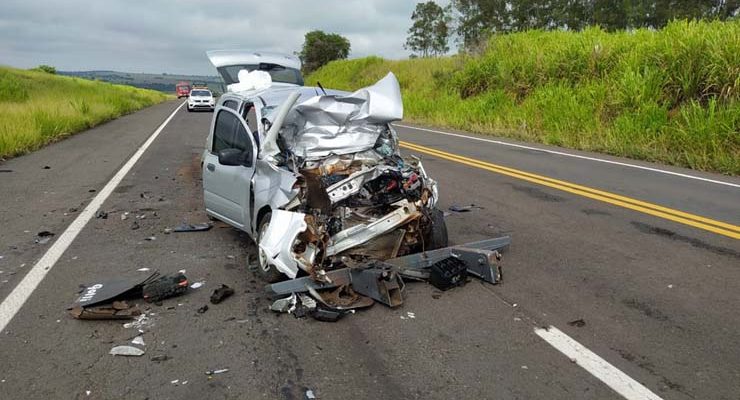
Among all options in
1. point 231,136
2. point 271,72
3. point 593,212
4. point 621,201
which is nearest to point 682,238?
point 593,212

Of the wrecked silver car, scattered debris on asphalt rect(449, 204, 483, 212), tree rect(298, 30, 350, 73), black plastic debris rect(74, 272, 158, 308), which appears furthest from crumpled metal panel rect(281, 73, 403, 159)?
tree rect(298, 30, 350, 73)

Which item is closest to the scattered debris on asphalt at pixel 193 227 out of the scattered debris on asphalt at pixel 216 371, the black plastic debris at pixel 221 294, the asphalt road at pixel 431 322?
the asphalt road at pixel 431 322

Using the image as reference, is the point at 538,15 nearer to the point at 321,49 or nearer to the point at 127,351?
the point at 321,49

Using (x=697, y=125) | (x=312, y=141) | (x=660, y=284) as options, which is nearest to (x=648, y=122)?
(x=697, y=125)

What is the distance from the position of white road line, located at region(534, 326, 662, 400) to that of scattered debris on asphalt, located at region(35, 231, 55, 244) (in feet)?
17.6

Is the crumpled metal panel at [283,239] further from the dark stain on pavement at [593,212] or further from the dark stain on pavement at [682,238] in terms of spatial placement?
the dark stain on pavement at [593,212]

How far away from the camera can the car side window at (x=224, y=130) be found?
6.25m

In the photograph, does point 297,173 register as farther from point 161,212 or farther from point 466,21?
point 466,21

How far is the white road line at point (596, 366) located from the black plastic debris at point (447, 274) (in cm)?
95

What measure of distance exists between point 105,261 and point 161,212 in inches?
85.7

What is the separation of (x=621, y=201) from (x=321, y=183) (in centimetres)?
497

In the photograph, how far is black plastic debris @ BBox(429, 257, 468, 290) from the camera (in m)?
4.78

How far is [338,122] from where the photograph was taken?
5641 mm

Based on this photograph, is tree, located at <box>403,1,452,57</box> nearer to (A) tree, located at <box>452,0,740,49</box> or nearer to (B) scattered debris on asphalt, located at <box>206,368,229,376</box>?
(A) tree, located at <box>452,0,740,49</box>
